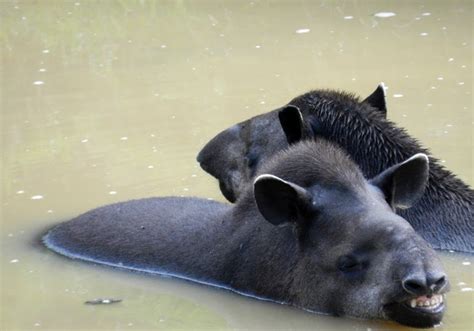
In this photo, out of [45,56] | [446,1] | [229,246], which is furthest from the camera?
[446,1]

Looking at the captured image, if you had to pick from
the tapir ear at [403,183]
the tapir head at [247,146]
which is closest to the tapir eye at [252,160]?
the tapir head at [247,146]

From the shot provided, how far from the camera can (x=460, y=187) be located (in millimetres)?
10398

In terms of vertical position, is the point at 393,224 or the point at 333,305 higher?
the point at 393,224

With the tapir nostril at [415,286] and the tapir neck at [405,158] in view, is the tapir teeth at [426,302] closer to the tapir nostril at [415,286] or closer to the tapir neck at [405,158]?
the tapir nostril at [415,286]

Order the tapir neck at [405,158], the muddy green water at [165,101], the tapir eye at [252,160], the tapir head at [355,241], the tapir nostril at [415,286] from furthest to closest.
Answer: the tapir eye at [252,160]
the tapir neck at [405,158]
the muddy green water at [165,101]
the tapir head at [355,241]
the tapir nostril at [415,286]

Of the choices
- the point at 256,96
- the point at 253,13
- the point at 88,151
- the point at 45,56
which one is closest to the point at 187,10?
the point at 253,13

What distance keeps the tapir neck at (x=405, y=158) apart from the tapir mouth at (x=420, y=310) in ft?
6.07

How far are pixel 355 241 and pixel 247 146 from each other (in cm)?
312

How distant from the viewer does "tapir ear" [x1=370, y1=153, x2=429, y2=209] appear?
30.1ft

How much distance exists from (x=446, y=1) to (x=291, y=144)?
9537 millimetres

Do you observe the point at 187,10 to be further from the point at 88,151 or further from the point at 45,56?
the point at 88,151

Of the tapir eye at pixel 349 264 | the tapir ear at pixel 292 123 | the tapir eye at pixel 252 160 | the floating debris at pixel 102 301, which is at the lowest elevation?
the floating debris at pixel 102 301

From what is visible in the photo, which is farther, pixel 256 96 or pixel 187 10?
pixel 187 10

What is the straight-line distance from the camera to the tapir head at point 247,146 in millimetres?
11102
